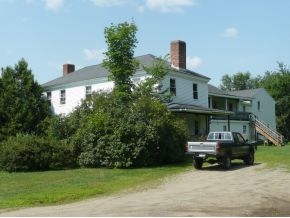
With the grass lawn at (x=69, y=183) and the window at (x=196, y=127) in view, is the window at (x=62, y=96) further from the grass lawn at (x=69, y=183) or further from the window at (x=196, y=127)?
the grass lawn at (x=69, y=183)

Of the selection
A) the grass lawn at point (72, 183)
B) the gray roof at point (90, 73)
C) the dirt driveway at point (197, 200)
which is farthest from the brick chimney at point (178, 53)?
the dirt driveway at point (197, 200)

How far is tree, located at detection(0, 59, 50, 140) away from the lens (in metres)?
40.8

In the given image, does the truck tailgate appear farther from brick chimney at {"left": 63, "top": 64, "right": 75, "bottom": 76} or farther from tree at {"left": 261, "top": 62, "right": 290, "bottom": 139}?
tree at {"left": 261, "top": 62, "right": 290, "bottom": 139}

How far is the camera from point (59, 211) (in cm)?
1259

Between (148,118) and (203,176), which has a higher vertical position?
(148,118)

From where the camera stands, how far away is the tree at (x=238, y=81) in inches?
4427

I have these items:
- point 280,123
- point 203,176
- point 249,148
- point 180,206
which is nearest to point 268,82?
point 280,123

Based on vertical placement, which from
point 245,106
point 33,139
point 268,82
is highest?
point 268,82

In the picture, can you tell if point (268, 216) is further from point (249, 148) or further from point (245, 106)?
point (245, 106)

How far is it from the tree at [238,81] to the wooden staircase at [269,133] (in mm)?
61256

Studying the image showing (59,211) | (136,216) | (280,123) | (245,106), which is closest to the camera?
(136,216)

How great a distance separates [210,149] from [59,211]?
11.7 meters

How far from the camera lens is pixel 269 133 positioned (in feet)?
160

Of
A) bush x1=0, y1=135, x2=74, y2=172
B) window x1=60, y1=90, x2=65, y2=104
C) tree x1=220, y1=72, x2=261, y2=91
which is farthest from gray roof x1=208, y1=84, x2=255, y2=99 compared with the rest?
tree x1=220, y1=72, x2=261, y2=91
